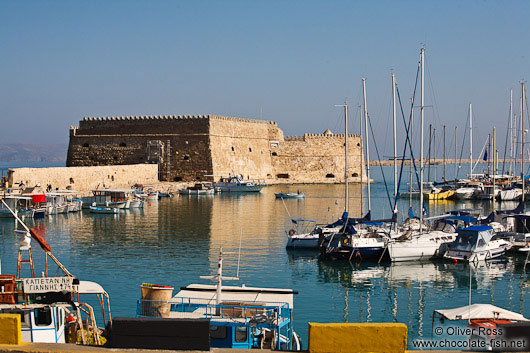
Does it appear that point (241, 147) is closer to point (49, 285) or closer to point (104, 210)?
point (104, 210)

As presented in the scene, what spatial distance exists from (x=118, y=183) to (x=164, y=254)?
74.7 ft

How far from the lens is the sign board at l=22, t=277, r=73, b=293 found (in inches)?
321

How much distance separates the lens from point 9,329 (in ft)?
20.4

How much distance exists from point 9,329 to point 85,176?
33.1 m

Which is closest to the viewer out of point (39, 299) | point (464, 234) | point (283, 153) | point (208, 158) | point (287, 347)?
point (39, 299)

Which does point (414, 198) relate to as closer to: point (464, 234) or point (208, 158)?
point (208, 158)

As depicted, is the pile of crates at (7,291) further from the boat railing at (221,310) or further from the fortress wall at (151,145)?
the fortress wall at (151,145)

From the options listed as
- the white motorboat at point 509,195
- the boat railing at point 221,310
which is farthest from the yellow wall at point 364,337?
the white motorboat at point 509,195

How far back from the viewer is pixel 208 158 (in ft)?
153

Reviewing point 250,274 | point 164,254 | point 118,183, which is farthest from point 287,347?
point 118,183

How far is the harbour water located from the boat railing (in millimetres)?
1789

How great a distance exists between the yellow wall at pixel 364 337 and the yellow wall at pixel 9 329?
2768 millimetres

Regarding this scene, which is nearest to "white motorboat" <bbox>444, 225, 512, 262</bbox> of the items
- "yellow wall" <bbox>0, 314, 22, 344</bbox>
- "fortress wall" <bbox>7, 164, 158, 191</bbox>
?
"yellow wall" <bbox>0, 314, 22, 344</bbox>

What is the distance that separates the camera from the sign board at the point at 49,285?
321 inches
